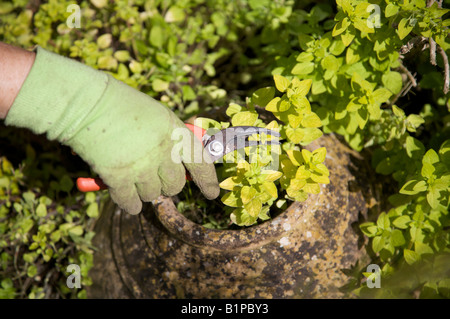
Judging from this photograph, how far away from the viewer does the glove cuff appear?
105 cm

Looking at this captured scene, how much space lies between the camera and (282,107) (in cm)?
118

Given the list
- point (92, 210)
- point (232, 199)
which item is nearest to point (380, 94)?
point (232, 199)

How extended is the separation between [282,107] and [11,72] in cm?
85

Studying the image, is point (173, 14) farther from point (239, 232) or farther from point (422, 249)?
point (422, 249)

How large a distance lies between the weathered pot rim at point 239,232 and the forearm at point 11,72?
607mm

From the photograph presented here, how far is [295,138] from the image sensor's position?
1.21 m

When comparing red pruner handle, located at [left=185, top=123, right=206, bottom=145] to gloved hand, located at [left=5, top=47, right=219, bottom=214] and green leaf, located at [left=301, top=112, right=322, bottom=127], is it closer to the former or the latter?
gloved hand, located at [left=5, top=47, right=219, bottom=214]

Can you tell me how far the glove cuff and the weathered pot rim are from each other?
445 millimetres

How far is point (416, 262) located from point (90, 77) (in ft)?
4.24

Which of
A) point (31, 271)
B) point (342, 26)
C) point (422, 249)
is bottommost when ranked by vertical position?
point (31, 271)

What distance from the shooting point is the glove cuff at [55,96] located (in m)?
1.05
